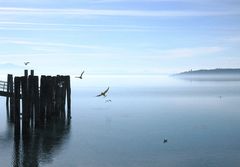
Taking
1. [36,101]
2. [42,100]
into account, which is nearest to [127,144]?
[36,101]

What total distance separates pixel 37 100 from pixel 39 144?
6.87 metres

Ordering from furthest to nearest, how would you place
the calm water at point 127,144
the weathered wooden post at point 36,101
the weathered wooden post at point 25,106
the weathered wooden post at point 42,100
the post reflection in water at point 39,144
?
the weathered wooden post at point 42,100, the weathered wooden post at point 36,101, the weathered wooden post at point 25,106, the calm water at point 127,144, the post reflection in water at point 39,144

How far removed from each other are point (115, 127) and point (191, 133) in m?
7.57

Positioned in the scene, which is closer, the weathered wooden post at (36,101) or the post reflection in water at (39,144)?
the post reflection in water at (39,144)

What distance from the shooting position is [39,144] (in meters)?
32.0

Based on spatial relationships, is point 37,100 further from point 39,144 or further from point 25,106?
point 39,144

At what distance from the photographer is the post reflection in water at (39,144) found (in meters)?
27.0

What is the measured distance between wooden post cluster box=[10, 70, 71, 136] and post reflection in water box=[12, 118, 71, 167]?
0.84m

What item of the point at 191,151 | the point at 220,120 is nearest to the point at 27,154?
the point at 191,151

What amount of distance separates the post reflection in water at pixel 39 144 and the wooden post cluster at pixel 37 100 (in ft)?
2.75

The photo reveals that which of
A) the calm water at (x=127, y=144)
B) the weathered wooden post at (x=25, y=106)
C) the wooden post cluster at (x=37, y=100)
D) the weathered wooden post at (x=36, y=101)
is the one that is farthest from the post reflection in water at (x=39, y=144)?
the wooden post cluster at (x=37, y=100)

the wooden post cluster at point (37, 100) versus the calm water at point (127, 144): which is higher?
the wooden post cluster at point (37, 100)

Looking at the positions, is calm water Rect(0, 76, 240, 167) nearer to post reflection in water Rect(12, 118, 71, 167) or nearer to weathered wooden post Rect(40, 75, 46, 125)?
post reflection in water Rect(12, 118, 71, 167)

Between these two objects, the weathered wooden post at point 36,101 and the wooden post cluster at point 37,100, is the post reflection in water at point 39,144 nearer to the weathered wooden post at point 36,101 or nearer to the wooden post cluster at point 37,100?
the weathered wooden post at point 36,101
